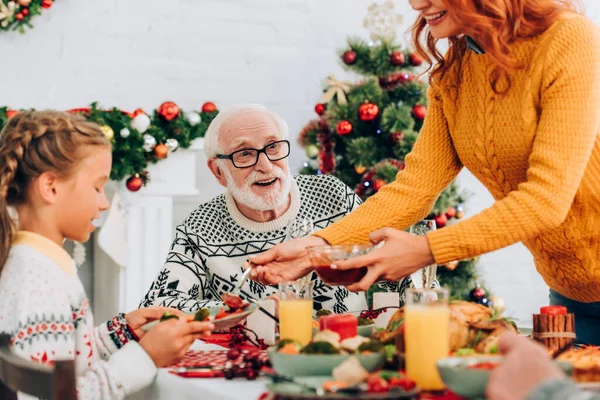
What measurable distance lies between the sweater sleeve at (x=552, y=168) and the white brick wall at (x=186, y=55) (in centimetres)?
282

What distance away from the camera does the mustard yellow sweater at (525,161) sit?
1557 mm

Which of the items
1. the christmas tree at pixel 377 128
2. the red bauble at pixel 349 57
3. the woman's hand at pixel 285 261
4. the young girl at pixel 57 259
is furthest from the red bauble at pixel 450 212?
the young girl at pixel 57 259

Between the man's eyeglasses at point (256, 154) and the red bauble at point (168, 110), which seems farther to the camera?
the red bauble at point (168, 110)

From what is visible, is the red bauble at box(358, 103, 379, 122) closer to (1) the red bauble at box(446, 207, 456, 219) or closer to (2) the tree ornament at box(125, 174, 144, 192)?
(1) the red bauble at box(446, 207, 456, 219)

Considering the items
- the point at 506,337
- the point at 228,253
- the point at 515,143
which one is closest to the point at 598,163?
the point at 515,143

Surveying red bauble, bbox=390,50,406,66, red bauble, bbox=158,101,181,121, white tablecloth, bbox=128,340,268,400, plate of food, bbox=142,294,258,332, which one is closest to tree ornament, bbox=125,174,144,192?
red bauble, bbox=158,101,181,121

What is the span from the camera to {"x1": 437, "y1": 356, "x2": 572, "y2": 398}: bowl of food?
1.14m

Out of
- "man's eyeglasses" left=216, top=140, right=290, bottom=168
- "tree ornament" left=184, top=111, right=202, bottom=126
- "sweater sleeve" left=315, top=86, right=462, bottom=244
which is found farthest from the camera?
"tree ornament" left=184, top=111, right=202, bottom=126

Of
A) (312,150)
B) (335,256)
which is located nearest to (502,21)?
(335,256)

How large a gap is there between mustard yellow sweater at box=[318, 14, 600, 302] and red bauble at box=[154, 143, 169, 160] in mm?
1837

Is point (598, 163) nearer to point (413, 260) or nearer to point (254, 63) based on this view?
point (413, 260)

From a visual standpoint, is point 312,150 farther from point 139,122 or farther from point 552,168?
point 552,168

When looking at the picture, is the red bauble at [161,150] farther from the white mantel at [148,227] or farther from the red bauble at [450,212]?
the red bauble at [450,212]

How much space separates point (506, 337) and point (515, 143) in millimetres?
730
